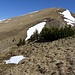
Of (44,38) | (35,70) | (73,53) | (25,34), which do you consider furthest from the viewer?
(25,34)

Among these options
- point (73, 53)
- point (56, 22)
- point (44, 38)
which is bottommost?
point (73, 53)

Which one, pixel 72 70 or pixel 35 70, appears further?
pixel 35 70

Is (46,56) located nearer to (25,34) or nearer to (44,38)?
(44,38)

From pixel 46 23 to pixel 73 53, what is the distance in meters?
63.5

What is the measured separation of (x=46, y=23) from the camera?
98.2 m

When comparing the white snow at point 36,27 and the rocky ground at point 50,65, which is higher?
the white snow at point 36,27

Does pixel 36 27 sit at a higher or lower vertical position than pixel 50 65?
higher

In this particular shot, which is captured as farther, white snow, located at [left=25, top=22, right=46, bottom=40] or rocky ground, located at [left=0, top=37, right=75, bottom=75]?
white snow, located at [left=25, top=22, right=46, bottom=40]

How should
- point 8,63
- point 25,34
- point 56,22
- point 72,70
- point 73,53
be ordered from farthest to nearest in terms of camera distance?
point 56,22, point 25,34, point 8,63, point 73,53, point 72,70

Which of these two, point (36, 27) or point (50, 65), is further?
point (36, 27)

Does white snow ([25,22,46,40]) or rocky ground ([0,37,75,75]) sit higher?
white snow ([25,22,46,40])

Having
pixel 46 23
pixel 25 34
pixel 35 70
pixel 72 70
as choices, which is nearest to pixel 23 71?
pixel 35 70

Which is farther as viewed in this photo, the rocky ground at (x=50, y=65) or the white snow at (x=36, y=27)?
the white snow at (x=36, y=27)

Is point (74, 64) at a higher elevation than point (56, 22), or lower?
lower
